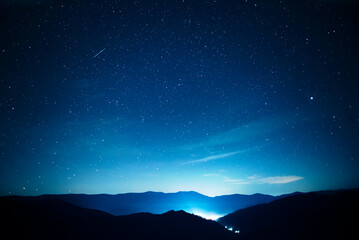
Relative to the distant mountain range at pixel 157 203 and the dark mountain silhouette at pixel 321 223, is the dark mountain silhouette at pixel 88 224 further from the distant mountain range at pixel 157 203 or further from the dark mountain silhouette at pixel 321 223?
the distant mountain range at pixel 157 203

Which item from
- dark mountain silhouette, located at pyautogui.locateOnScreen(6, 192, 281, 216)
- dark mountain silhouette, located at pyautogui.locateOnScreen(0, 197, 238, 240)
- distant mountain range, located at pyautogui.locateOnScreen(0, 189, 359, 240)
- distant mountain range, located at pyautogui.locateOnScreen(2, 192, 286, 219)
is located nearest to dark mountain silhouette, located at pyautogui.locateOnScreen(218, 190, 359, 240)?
distant mountain range, located at pyautogui.locateOnScreen(0, 189, 359, 240)

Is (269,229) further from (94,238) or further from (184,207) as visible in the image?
(184,207)

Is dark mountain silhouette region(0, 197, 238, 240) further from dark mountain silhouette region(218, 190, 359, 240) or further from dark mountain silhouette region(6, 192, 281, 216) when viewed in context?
dark mountain silhouette region(6, 192, 281, 216)

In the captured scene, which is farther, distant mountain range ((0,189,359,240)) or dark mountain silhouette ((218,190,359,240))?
dark mountain silhouette ((218,190,359,240))

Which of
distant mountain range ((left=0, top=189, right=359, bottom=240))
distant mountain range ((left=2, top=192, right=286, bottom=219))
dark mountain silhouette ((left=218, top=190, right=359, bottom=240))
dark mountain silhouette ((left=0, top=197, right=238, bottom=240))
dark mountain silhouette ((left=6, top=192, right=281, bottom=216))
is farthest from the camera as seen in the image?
dark mountain silhouette ((left=6, top=192, right=281, bottom=216))

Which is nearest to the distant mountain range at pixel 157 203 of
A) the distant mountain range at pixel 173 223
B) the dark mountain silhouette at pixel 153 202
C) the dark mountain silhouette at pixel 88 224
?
the dark mountain silhouette at pixel 153 202

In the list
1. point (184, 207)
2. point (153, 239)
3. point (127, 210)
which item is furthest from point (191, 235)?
point (184, 207)
